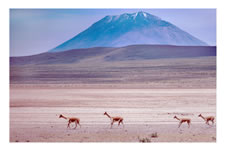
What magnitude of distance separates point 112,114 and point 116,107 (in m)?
1.74

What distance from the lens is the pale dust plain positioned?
1304 centimetres

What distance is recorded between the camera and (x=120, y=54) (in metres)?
57.1

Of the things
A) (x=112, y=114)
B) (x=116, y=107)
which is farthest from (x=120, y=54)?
(x=112, y=114)

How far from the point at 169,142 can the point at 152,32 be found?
47030 millimetres

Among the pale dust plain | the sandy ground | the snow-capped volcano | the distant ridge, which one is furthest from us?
the snow-capped volcano

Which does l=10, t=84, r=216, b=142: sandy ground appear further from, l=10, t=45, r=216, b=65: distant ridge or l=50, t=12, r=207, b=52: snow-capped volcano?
l=50, t=12, r=207, b=52: snow-capped volcano

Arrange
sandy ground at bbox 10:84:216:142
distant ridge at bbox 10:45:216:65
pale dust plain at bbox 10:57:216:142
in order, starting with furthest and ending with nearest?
distant ridge at bbox 10:45:216:65 < pale dust plain at bbox 10:57:216:142 < sandy ground at bbox 10:84:216:142

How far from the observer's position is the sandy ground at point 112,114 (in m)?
12.8

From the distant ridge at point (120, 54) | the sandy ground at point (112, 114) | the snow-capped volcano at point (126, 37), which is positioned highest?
the snow-capped volcano at point (126, 37)

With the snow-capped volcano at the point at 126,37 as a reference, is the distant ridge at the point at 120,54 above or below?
below

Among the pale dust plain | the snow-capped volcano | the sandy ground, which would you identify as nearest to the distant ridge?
Result: the snow-capped volcano

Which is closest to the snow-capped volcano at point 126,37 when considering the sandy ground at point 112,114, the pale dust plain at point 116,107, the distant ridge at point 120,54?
the distant ridge at point 120,54

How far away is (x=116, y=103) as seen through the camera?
19.9 metres

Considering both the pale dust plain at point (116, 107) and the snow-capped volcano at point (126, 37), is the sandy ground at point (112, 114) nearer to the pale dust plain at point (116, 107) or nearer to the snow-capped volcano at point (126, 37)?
the pale dust plain at point (116, 107)
